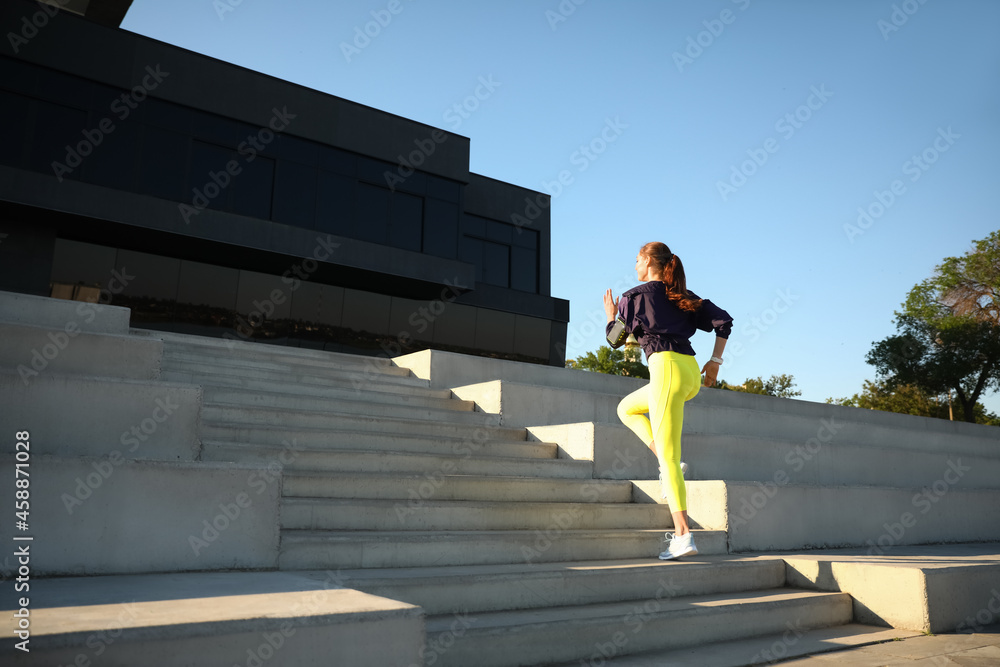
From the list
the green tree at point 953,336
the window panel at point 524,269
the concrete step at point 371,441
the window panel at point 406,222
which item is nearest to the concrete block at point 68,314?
the concrete step at point 371,441

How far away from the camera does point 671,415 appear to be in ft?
14.6

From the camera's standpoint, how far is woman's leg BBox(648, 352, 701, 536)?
4.44 metres

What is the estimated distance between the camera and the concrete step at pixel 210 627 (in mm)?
2033

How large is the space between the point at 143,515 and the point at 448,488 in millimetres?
1965

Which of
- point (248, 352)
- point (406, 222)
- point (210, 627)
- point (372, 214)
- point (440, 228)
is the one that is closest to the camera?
point (210, 627)

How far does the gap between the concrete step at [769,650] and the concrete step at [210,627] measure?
1180 mm

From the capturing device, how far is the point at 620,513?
516 cm

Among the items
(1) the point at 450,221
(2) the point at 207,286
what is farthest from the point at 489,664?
(1) the point at 450,221

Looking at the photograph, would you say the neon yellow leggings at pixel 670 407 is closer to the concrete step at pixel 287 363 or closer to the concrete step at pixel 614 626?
the concrete step at pixel 614 626

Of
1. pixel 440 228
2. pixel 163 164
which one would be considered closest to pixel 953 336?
pixel 440 228

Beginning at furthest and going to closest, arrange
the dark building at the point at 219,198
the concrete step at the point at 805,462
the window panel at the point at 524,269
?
the window panel at the point at 524,269, the dark building at the point at 219,198, the concrete step at the point at 805,462

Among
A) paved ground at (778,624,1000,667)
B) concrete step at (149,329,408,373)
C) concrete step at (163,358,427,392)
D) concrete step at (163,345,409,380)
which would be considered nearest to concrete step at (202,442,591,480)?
concrete step at (163,358,427,392)

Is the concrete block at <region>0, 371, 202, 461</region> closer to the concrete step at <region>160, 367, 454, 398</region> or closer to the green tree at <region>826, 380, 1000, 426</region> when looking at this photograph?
the concrete step at <region>160, 367, 454, 398</region>

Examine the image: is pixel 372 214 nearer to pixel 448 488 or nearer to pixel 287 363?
pixel 287 363
